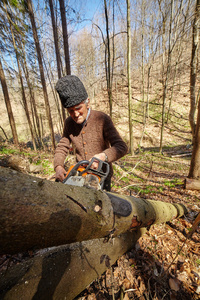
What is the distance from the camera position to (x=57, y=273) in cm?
119

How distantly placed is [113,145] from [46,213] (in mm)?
1390

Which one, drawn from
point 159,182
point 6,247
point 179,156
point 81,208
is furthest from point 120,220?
point 179,156

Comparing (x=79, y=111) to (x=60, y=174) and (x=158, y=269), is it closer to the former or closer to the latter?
(x=60, y=174)

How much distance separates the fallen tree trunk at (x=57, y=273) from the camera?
105cm

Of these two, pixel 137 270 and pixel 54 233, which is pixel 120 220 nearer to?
pixel 54 233

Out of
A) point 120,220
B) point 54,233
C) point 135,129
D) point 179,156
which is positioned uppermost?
point 54,233

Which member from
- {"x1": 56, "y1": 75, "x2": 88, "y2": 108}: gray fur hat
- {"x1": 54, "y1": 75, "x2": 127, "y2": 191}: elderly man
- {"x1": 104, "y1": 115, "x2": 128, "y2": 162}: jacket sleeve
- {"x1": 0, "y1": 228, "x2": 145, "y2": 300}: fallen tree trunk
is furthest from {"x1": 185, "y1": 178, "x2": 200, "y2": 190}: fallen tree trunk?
{"x1": 56, "y1": 75, "x2": 88, "y2": 108}: gray fur hat

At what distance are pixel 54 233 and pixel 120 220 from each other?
63 centimetres

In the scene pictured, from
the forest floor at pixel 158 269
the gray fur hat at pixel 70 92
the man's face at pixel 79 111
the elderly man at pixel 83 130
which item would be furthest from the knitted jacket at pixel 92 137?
the forest floor at pixel 158 269

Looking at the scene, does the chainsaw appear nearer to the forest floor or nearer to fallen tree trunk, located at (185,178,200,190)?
the forest floor

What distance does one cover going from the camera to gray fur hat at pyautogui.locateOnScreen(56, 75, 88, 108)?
1778mm

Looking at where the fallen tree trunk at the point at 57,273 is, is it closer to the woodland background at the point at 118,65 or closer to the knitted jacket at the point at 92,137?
the knitted jacket at the point at 92,137

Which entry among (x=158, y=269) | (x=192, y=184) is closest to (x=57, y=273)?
(x=158, y=269)

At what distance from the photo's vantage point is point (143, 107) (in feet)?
50.5
